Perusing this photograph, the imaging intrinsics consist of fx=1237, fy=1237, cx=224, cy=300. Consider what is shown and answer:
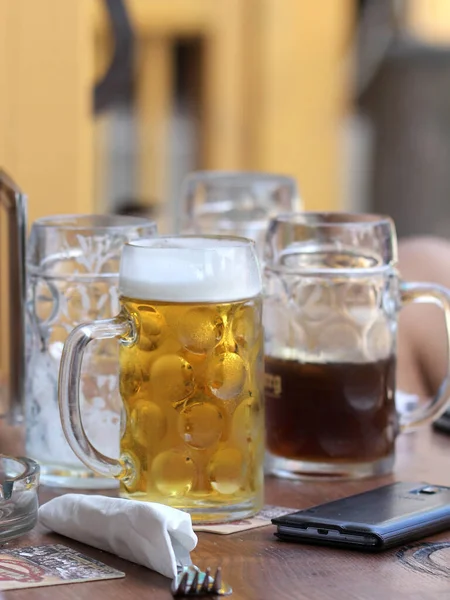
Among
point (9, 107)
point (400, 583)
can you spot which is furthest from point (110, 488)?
point (9, 107)

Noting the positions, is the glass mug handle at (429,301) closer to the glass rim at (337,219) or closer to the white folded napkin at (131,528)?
the glass rim at (337,219)

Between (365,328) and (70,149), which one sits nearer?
(365,328)

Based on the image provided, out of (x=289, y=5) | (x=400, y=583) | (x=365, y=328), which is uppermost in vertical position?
(x=289, y=5)

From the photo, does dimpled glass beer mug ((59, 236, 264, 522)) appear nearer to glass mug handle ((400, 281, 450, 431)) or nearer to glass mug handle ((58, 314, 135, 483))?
glass mug handle ((58, 314, 135, 483))

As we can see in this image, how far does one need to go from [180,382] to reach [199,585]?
0.16 m

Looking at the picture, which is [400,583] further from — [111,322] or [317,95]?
[317,95]

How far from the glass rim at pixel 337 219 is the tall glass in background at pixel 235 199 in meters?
0.35

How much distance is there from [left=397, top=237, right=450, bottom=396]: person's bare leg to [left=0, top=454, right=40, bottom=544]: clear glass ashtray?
638 millimetres

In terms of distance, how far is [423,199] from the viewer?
18.1ft

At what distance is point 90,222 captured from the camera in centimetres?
93

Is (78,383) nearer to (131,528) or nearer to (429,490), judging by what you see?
(131,528)

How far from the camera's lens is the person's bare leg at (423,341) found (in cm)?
140

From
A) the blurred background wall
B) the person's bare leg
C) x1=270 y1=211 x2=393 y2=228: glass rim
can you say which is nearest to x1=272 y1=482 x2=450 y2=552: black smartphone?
x1=270 y1=211 x2=393 y2=228: glass rim

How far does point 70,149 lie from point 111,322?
1.24 metres
